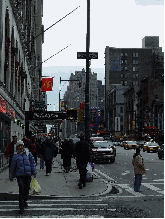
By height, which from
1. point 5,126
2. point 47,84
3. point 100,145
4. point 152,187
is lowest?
point 152,187

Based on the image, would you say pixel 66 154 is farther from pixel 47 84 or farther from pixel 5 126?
pixel 47 84

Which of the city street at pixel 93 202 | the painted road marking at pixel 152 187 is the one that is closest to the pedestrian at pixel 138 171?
the city street at pixel 93 202

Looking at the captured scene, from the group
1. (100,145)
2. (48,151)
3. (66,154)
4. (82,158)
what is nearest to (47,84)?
(100,145)

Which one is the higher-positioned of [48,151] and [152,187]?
[48,151]

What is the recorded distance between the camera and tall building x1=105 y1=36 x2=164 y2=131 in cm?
18625

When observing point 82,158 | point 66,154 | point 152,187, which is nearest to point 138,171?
point 152,187

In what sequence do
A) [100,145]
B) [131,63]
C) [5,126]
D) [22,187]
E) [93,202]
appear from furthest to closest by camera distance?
[131,63], [100,145], [5,126], [93,202], [22,187]

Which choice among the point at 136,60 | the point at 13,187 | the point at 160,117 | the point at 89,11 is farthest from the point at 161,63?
the point at 13,187

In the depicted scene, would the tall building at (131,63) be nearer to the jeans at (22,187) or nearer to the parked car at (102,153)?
the parked car at (102,153)

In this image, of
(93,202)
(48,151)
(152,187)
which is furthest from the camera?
(48,151)

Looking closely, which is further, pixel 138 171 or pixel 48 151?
pixel 48 151

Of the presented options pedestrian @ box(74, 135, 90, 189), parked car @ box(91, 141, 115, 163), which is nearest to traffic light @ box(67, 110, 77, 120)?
parked car @ box(91, 141, 115, 163)

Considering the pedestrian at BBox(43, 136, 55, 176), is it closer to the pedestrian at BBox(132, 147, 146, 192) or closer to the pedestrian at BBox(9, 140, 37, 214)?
the pedestrian at BBox(132, 147, 146, 192)

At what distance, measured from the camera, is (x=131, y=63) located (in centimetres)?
18838
